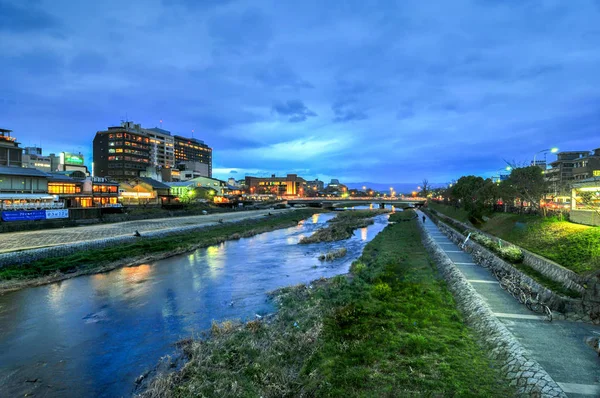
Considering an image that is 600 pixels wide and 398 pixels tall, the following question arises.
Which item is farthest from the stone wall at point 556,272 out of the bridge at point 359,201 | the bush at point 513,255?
the bridge at point 359,201

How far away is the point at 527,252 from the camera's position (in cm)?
1823

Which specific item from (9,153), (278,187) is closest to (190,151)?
(278,187)

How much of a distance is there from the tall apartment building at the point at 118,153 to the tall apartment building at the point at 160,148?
32.5 ft

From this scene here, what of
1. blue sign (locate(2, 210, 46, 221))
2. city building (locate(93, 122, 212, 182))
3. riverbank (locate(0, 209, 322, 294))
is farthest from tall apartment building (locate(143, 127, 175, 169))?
riverbank (locate(0, 209, 322, 294))

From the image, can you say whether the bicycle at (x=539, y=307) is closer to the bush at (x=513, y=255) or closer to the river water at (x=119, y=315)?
the bush at (x=513, y=255)

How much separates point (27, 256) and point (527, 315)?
107 ft

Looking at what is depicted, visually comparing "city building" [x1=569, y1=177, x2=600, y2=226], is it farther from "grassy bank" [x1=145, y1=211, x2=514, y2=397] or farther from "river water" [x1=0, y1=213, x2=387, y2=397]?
"river water" [x1=0, y1=213, x2=387, y2=397]

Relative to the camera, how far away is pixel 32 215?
3734 centimetres

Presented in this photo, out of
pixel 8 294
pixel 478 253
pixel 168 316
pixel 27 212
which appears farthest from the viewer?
pixel 27 212

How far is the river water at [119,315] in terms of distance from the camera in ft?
32.0

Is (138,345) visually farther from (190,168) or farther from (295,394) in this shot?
(190,168)

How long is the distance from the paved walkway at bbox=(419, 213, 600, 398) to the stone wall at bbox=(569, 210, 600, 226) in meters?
11.3

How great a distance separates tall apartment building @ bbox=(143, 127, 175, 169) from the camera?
427ft

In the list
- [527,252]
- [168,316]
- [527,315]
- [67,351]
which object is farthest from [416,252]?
[67,351]
